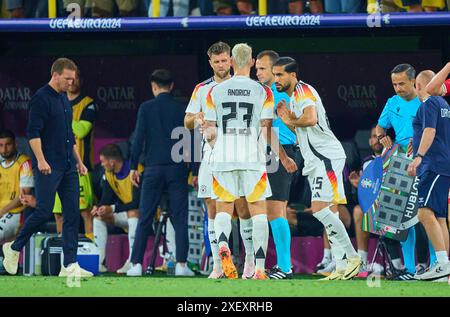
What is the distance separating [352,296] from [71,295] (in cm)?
190

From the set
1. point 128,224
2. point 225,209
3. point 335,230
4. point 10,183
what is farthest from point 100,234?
point 335,230

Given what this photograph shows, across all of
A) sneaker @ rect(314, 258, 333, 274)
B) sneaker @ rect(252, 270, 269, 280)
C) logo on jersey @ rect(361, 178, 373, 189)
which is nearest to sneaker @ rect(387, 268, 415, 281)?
logo on jersey @ rect(361, 178, 373, 189)

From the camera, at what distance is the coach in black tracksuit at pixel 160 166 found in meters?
13.2

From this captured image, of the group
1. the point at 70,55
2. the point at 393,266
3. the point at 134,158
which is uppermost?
the point at 70,55

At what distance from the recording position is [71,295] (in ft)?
31.1

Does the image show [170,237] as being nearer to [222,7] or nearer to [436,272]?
[222,7]

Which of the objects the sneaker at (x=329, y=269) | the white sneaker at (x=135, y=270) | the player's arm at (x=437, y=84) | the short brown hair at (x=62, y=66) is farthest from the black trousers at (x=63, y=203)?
the player's arm at (x=437, y=84)

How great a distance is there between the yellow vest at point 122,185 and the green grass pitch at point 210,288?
9.59 feet

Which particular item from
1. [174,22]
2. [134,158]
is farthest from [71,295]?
[174,22]

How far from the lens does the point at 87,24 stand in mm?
13766

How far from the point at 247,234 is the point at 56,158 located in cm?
174

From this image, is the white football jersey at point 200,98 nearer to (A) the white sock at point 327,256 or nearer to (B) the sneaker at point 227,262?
(B) the sneaker at point 227,262

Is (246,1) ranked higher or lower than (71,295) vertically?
higher
